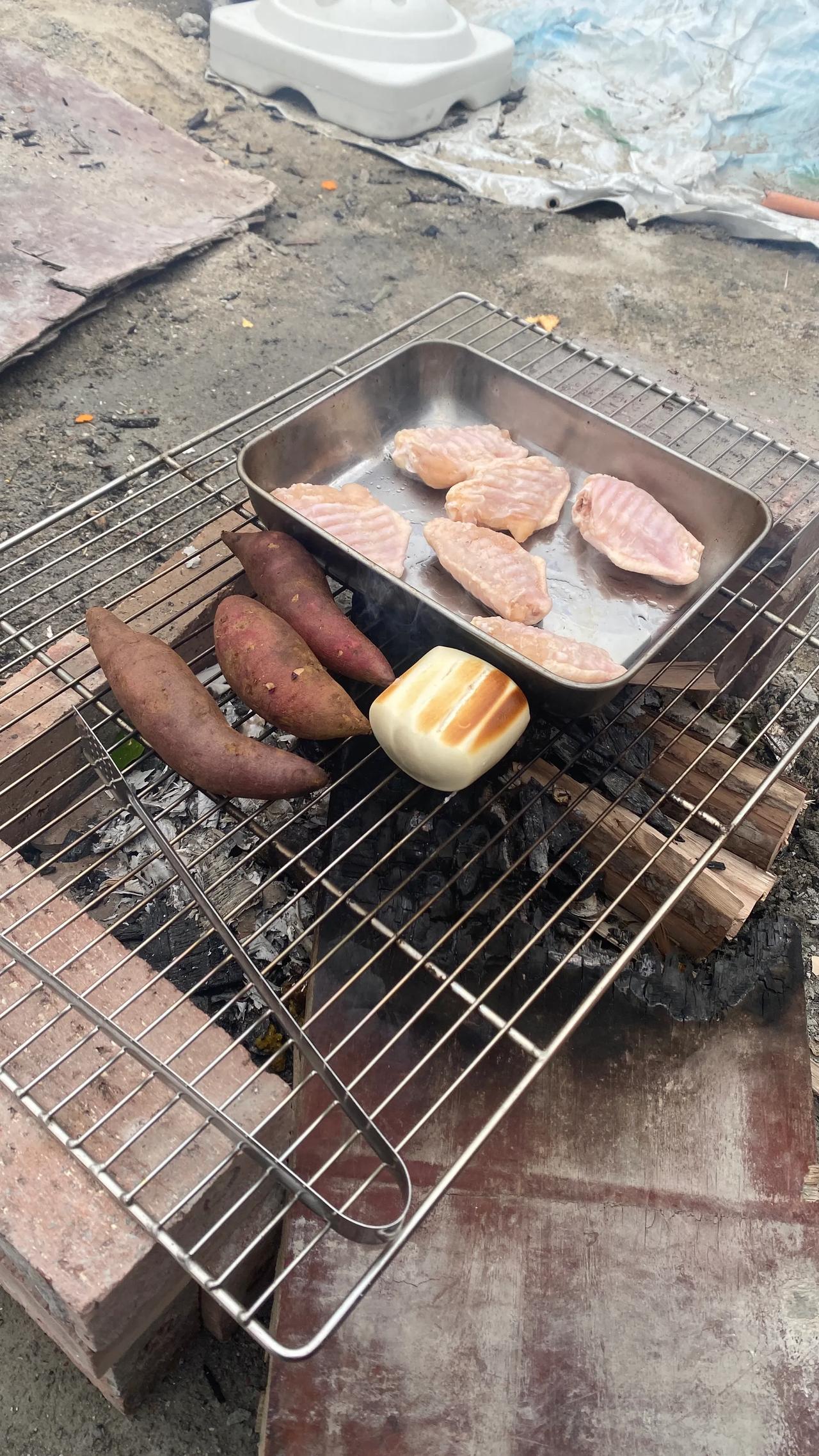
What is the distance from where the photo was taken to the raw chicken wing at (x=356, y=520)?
255 centimetres

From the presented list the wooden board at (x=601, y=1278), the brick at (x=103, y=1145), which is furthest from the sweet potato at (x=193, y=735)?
the wooden board at (x=601, y=1278)

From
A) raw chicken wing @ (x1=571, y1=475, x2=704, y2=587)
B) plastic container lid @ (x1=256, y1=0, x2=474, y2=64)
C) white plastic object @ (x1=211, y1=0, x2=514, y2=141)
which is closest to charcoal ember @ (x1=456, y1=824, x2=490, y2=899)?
raw chicken wing @ (x1=571, y1=475, x2=704, y2=587)

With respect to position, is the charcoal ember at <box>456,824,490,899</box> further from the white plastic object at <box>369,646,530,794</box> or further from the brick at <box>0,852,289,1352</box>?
the brick at <box>0,852,289,1352</box>

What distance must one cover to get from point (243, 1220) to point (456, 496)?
2081mm

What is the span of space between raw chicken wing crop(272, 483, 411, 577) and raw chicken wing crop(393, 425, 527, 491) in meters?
0.29

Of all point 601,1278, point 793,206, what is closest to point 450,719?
point 601,1278

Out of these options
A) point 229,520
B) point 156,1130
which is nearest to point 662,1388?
point 156,1130

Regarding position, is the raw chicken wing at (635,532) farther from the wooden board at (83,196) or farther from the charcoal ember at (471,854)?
the wooden board at (83,196)

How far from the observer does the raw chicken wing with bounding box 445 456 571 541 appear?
107 inches

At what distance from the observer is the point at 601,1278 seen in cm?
200

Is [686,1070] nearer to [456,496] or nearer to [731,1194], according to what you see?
[731,1194]

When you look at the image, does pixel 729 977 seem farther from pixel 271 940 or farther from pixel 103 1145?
pixel 103 1145

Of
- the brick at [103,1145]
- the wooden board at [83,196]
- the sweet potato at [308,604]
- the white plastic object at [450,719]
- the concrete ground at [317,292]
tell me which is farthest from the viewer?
the wooden board at [83,196]

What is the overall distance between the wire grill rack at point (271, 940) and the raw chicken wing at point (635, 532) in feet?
0.75
